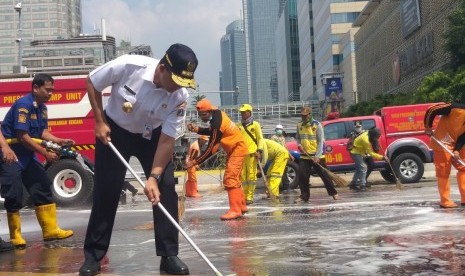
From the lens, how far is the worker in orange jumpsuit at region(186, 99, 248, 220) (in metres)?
9.26

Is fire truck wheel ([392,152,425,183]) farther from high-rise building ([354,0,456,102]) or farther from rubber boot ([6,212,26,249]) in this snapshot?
high-rise building ([354,0,456,102])

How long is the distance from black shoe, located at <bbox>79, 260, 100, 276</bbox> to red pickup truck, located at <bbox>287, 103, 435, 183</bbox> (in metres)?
12.3

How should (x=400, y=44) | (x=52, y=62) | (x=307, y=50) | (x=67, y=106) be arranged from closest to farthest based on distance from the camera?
(x=67, y=106)
(x=400, y=44)
(x=52, y=62)
(x=307, y=50)

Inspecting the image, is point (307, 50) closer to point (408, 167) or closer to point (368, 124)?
point (368, 124)

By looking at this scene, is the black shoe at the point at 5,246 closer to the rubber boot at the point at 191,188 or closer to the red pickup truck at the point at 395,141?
the rubber boot at the point at 191,188

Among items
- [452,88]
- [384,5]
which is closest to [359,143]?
[452,88]

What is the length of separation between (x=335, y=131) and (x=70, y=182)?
7242 mm

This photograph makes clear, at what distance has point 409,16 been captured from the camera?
186ft

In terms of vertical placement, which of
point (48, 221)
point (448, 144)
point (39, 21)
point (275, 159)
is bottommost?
point (48, 221)

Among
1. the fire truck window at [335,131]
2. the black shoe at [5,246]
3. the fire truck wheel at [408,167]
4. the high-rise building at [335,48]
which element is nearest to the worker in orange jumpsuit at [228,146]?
the black shoe at [5,246]

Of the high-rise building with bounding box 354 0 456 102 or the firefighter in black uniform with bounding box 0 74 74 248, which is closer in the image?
the firefighter in black uniform with bounding box 0 74 74 248

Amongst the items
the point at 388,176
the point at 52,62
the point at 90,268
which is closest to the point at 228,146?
the point at 90,268

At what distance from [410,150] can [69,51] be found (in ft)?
392

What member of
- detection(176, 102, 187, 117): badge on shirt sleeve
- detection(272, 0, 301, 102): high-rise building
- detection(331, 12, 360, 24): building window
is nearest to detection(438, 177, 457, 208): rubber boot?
detection(176, 102, 187, 117): badge on shirt sleeve
